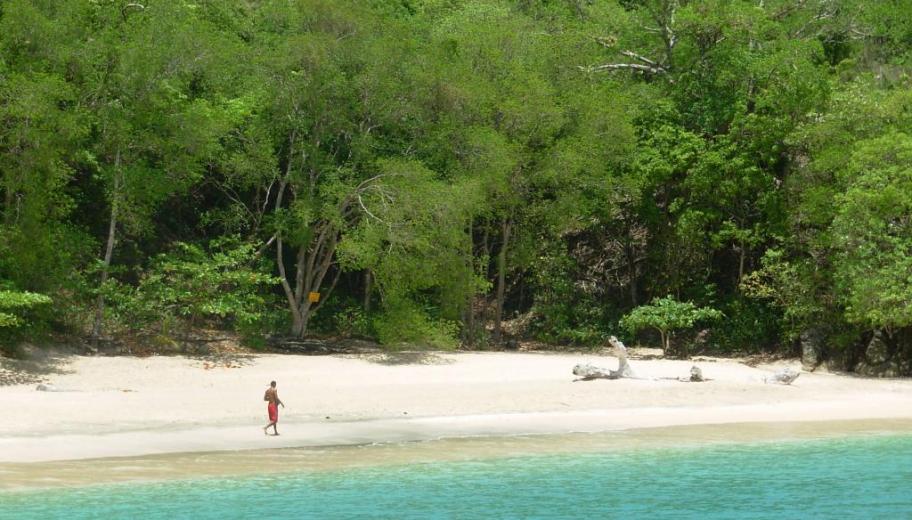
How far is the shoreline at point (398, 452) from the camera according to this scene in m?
15.3

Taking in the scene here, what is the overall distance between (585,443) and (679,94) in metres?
15.4

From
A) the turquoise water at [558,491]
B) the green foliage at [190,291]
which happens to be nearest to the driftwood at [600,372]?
the turquoise water at [558,491]

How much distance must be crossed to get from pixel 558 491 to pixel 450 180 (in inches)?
514

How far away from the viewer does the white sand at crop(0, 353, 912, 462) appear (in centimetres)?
1809

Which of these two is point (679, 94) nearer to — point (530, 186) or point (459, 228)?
point (530, 186)

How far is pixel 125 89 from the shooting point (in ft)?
80.8

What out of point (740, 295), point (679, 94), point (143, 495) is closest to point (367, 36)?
point (679, 94)

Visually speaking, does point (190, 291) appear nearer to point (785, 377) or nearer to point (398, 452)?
point (398, 452)

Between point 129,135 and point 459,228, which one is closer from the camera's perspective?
point 129,135

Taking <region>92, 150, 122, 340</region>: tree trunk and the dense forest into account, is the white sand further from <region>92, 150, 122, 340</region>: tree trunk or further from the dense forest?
the dense forest

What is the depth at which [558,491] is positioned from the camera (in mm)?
15805

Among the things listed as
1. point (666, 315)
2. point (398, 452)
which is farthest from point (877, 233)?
point (398, 452)

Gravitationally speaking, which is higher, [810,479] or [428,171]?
[428,171]

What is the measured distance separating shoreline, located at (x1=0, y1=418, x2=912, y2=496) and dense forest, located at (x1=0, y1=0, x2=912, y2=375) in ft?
19.4
